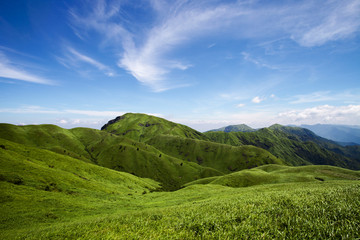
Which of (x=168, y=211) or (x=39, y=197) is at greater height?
(x=168, y=211)

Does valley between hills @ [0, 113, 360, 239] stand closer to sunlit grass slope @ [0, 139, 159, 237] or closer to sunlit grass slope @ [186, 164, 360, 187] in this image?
sunlit grass slope @ [0, 139, 159, 237]

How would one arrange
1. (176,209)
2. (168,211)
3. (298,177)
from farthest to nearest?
(298,177) < (176,209) < (168,211)

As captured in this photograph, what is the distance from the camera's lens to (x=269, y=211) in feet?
37.7

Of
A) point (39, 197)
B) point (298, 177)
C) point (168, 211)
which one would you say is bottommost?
point (298, 177)

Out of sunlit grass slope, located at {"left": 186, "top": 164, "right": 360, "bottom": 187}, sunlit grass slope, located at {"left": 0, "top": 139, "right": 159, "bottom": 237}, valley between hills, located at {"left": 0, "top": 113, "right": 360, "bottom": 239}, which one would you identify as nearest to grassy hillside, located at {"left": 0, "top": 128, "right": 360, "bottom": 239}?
valley between hills, located at {"left": 0, "top": 113, "right": 360, "bottom": 239}

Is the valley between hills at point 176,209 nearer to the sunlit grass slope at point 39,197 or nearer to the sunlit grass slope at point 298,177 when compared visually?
the sunlit grass slope at point 39,197

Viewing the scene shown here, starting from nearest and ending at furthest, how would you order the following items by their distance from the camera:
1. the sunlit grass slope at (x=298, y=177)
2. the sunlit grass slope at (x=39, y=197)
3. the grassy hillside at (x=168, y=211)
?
1. the grassy hillside at (x=168, y=211)
2. the sunlit grass slope at (x=39, y=197)
3. the sunlit grass slope at (x=298, y=177)

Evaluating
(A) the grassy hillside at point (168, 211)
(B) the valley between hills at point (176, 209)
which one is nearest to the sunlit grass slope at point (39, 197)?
(B) the valley between hills at point (176, 209)

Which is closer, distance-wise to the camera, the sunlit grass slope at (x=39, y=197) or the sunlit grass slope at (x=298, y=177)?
the sunlit grass slope at (x=39, y=197)

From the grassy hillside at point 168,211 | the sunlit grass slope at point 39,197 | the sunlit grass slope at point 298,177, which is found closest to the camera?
the grassy hillside at point 168,211

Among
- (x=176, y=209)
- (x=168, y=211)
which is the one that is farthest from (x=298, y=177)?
(x=168, y=211)

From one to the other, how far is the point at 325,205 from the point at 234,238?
7916 mm

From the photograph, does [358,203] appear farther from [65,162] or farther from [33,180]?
[65,162]

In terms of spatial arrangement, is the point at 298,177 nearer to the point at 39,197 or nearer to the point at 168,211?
the point at 168,211
